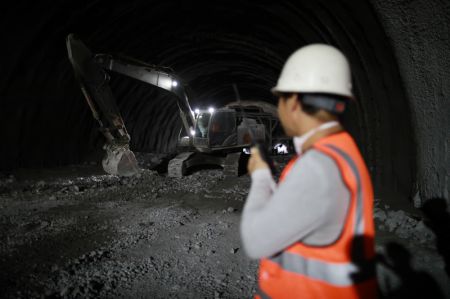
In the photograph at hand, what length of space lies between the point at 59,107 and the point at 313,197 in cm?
1102

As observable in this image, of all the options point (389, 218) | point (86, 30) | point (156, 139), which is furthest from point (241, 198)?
point (156, 139)

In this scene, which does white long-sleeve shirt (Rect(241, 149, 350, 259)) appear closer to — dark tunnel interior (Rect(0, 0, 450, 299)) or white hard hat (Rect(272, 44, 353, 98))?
dark tunnel interior (Rect(0, 0, 450, 299))

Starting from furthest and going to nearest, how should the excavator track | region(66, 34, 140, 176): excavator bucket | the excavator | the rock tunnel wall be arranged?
1. the excavator track
2. the excavator
3. region(66, 34, 140, 176): excavator bucket
4. the rock tunnel wall

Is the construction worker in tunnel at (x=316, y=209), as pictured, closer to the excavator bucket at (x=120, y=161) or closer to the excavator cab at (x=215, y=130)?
the excavator bucket at (x=120, y=161)

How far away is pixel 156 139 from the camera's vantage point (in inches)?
673

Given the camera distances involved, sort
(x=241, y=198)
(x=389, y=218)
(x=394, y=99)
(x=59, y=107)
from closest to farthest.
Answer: (x=389, y=218)
(x=394, y=99)
(x=241, y=198)
(x=59, y=107)

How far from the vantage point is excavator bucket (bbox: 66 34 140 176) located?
7.97m

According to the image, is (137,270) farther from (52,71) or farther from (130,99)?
(130,99)

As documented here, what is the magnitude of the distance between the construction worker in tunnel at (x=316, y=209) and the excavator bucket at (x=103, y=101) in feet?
25.5

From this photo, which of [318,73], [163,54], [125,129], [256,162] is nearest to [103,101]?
[125,129]

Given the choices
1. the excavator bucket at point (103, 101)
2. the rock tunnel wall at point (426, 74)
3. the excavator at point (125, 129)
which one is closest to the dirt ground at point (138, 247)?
the rock tunnel wall at point (426, 74)

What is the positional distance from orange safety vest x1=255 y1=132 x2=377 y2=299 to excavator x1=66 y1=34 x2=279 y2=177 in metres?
5.31

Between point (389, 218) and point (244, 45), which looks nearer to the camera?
point (389, 218)

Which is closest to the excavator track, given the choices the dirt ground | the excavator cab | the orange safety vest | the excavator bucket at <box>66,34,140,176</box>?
the excavator bucket at <box>66,34,140,176</box>
